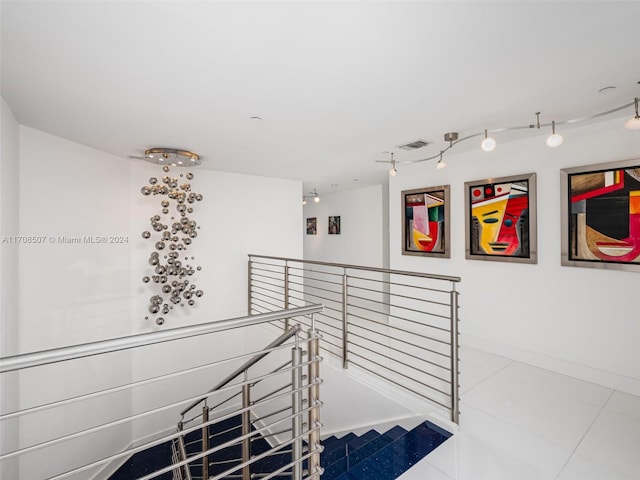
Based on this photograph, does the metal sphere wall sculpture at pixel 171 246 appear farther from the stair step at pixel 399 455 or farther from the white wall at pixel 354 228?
the white wall at pixel 354 228

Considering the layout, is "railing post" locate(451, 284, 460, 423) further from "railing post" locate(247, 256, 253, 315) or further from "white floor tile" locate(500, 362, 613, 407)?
"railing post" locate(247, 256, 253, 315)

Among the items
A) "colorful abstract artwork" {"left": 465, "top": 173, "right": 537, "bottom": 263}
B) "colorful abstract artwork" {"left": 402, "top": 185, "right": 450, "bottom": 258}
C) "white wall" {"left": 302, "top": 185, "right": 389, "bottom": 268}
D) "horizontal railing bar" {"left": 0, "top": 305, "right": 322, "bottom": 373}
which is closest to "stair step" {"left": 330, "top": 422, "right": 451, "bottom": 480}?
"horizontal railing bar" {"left": 0, "top": 305, "right": 322, "bottom": 373}

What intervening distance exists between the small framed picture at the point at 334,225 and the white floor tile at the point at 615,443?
15.9 ft

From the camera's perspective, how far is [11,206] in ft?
7.73

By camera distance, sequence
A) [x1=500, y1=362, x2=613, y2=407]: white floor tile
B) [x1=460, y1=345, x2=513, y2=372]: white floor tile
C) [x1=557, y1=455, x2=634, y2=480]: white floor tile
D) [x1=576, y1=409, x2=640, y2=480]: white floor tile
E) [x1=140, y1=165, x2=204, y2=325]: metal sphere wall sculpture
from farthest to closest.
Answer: [x1=140, y1=165, x2=204, y2=325]: metal sphere wall sculpture
[x1=460, y1=345, x2=513, y2=372]: white floor tile
[x1=500, y1=362, x2=613, y2=407]: white floor tile
[x1=576, y1=409, x2=640, y2=480]: white floor tile
[x1=557, y1=455, x2=634, y2=480]: white floor tile

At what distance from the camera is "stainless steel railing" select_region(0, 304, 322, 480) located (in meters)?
0.91

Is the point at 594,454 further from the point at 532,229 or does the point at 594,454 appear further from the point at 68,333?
the point at 68,333

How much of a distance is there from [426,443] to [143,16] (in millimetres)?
2825

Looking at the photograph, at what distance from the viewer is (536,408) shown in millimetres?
2402

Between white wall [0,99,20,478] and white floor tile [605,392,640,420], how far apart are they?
4.51m

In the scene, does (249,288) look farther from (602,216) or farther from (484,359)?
(602,216)

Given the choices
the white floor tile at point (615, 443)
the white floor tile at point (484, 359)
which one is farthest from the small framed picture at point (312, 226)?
the white floor tile at point (615, 443)

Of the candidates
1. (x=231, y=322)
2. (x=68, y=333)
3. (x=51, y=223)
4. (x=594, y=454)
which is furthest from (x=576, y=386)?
(x=51, y=223)

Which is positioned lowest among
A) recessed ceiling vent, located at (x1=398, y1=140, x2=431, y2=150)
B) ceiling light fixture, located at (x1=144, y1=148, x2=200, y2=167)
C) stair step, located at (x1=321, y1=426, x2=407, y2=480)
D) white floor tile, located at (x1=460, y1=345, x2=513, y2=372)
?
stair step, located at (x1=321, y1=426, x2=407, y2=480)
